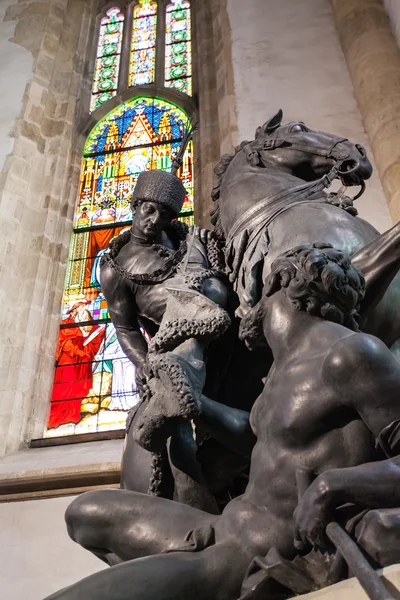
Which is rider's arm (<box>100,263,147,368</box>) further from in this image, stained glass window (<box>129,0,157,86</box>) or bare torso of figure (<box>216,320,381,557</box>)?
stained glass window (<box>129,0,157,86</box>)

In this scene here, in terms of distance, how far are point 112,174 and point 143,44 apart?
2489 millimetres

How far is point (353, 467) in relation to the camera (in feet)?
4.83

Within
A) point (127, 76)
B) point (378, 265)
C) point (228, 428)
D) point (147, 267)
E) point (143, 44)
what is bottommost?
point (228, 428)

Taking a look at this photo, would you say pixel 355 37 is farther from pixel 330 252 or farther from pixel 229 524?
pixel 229 524

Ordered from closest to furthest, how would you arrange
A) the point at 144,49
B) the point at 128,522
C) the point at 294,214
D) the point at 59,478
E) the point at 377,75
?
1. the point at 128,522
2. the point at 294,214
3. the point at 59,478
4. the point at 377,75
5. the point at 144,49

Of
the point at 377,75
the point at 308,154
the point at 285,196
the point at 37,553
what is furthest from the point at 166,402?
the point at 377,75

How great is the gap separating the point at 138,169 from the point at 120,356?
2.37 metres

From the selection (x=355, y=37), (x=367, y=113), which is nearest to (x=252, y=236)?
(x=367, y=113)

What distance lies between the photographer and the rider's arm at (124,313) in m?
2.79

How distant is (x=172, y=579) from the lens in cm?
151

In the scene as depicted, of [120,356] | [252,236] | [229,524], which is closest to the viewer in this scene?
[229,524]

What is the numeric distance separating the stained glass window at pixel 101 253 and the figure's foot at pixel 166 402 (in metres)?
3.45

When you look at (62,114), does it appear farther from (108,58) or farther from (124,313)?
(124,313)

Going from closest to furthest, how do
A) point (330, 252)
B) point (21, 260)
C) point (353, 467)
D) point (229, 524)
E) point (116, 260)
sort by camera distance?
1. point (353, 467)
2. point (229, 524)
3. point (330, 252)
4. point (116, 260)
5. point (21, 260)
